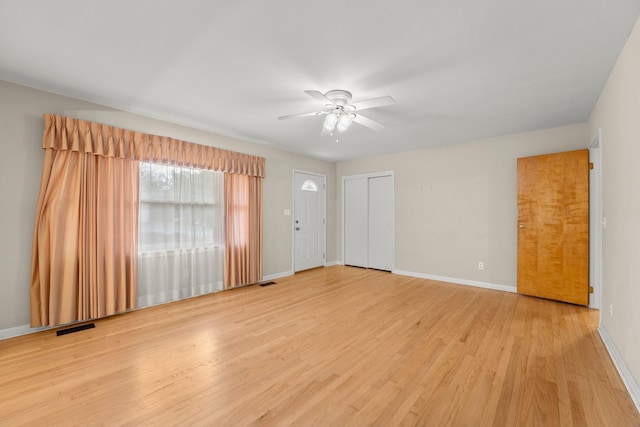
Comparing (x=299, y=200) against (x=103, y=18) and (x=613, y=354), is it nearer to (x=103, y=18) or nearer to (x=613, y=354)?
(x=103, y=18)

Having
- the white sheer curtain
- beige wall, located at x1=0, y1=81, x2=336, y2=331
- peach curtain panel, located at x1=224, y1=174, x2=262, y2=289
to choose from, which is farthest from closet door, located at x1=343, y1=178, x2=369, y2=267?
beige wall, located at x1=0, y1=81, x2=336, y2=331

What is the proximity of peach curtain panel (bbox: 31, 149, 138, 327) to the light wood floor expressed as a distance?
0.86 ft

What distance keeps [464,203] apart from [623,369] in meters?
2.94

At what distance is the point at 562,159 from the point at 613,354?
2.49m

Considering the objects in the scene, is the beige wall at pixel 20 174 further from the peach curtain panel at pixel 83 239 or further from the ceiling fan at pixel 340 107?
the ceiling fan at pixel 340 107

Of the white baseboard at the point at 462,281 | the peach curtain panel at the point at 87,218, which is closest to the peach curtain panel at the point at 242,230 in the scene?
the peach curtain panel at the point at 87,218

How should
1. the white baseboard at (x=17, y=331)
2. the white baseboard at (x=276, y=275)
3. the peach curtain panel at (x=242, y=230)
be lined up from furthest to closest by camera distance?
the white baseboard at (x=276, y=275) → the peach curtain panel at (x=242, y=230) → the white baseboard at (x=17, y=331)

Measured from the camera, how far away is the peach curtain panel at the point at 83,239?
2.65 meters

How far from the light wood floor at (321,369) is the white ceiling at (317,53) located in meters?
2.44

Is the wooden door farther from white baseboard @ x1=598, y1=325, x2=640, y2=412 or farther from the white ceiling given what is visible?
white baseboard @ x1=598, y1=325, x2=640, y2=412

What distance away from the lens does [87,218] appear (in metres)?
2.89

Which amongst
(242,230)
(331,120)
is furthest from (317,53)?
(242,230)

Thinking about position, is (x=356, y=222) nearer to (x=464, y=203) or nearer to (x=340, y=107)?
(x=464, y=203)

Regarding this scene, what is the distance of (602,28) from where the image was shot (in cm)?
178
